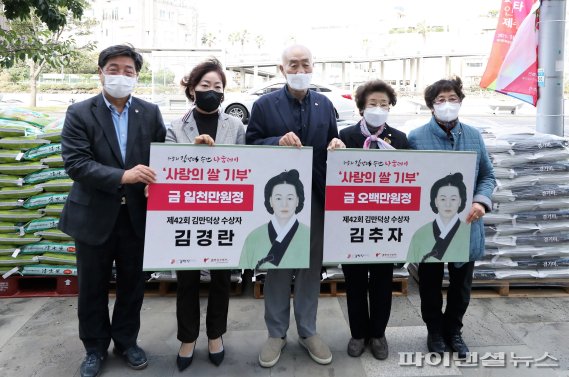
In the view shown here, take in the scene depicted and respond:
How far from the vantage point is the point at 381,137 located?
2680 mm

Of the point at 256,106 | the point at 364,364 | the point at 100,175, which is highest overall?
the point at 256,106

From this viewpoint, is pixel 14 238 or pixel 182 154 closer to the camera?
pixel 182 154

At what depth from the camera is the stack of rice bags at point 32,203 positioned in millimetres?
3578

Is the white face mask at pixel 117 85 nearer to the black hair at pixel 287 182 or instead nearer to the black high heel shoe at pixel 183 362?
the black hair at pixel 287 182

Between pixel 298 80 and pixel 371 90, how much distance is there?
45cm

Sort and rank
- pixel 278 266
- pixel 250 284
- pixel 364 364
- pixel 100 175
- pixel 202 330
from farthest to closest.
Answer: pixel 250 284, pixel 202 330, pixel 364 364, pixel 278 266, pixel 100 175

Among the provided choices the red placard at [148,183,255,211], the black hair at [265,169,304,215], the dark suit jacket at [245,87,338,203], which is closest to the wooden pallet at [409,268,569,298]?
the dark suit jacket at [245,87,338,203]

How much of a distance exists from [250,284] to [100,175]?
2038 mm

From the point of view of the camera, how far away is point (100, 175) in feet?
7.47

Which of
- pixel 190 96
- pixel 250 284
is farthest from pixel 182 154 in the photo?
pixel 250 284

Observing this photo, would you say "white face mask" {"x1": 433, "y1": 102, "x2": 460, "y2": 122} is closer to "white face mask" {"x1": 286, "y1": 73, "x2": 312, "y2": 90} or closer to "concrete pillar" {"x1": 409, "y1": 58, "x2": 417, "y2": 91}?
"white face mask" {"x1": 286, "y1": 73, "x2": 312, "y2": 90}

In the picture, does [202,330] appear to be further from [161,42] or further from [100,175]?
[161,42]

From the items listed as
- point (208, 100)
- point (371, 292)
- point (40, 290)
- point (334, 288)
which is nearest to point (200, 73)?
point (208, 100)

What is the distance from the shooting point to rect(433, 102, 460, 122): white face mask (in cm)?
265
